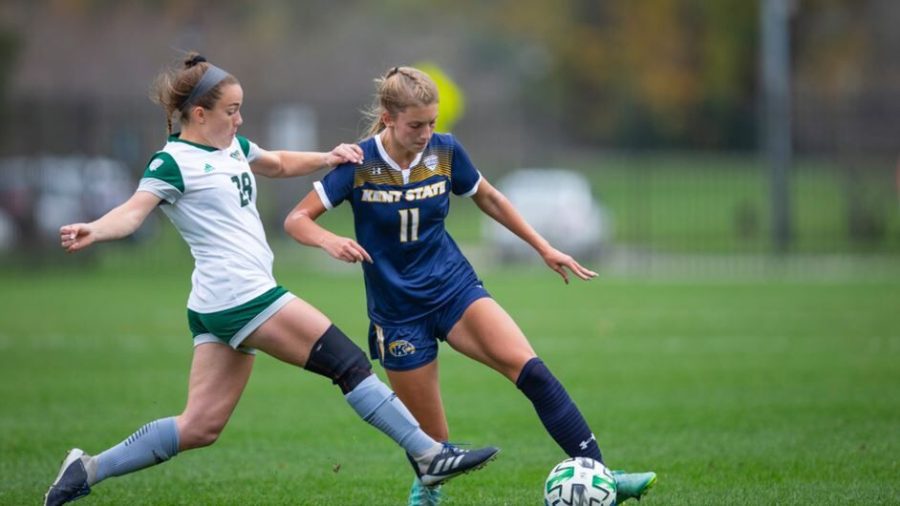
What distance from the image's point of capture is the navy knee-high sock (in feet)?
20.7

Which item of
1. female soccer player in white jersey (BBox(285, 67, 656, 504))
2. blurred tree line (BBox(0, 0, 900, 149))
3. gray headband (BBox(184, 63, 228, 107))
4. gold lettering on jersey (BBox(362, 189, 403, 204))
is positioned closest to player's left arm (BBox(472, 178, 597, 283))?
female soccer player in white jersey (BBox(285, 67, 656, 504))

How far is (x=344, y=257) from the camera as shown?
6.07 m

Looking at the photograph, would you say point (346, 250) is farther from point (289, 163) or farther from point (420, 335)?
point (289, 163)

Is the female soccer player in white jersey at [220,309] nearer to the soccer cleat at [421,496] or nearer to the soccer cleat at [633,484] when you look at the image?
the soccer cleat at [421,496]

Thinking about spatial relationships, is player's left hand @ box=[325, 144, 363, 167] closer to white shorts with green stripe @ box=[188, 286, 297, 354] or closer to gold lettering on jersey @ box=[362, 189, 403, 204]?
gold lettering on jersey @ box=[362, 189, 403, 204]

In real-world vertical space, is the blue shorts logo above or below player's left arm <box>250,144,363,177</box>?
below

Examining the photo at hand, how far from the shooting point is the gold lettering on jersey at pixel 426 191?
6.48 metres

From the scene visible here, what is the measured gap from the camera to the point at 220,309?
6.04 metres

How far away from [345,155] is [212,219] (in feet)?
2.50

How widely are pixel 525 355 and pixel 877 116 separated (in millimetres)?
40302

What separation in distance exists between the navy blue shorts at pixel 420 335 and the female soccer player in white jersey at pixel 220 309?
1.21 feet

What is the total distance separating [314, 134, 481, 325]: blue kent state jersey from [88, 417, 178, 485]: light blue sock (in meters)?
1.17

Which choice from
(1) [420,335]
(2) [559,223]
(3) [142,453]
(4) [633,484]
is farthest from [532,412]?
(2) [559,223]

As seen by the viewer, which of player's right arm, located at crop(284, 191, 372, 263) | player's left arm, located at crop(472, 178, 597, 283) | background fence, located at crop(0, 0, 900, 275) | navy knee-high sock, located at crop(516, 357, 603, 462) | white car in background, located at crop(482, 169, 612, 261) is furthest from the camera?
background fence, located at crop(0, 0, 900, 275)
